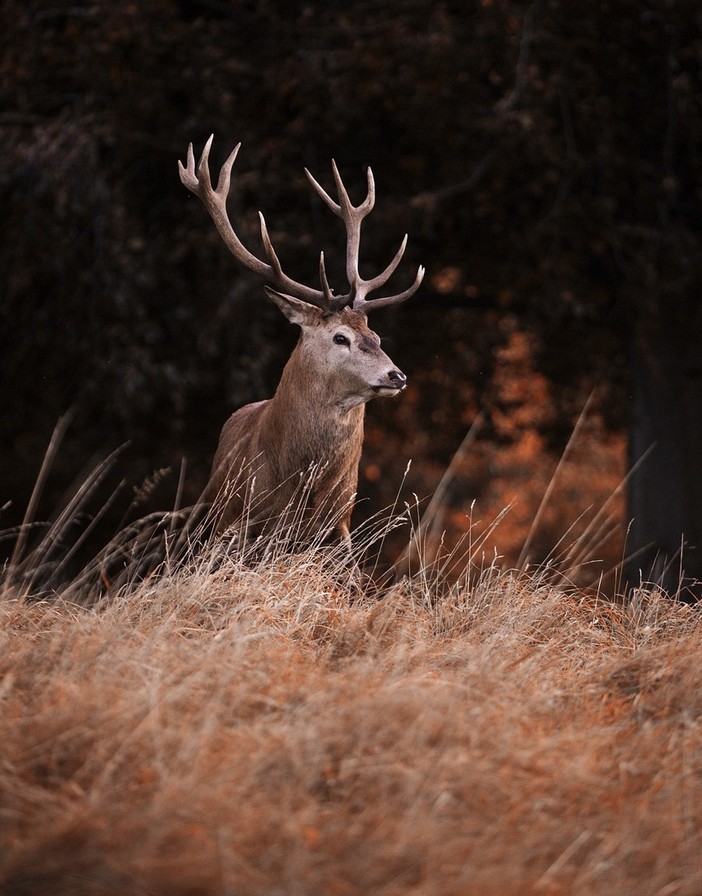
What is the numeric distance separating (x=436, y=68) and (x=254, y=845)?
7.00 meters

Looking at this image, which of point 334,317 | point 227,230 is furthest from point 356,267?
point 227,230

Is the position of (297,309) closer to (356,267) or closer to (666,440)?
(356,267)

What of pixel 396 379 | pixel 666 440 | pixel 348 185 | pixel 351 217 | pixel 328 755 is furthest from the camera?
pixel 666 440

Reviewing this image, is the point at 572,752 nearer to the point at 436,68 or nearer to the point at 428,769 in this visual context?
the point at 428,769

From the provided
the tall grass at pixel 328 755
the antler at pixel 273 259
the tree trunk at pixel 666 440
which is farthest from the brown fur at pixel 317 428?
the tree trunk at pixel 666 440

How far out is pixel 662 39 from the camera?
9.01m

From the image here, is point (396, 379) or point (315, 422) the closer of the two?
point (396, 379)

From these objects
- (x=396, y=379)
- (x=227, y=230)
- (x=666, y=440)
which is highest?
(x=227, y=230)

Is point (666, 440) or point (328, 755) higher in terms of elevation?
point (328, 755)

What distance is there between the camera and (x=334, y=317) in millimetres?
6285

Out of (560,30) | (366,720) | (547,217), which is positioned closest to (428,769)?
(366,720)

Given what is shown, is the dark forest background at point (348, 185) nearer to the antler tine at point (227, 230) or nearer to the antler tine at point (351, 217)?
the antler tine at point (351, 217)

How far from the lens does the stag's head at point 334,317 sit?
6023mm

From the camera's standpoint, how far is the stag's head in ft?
19.8
